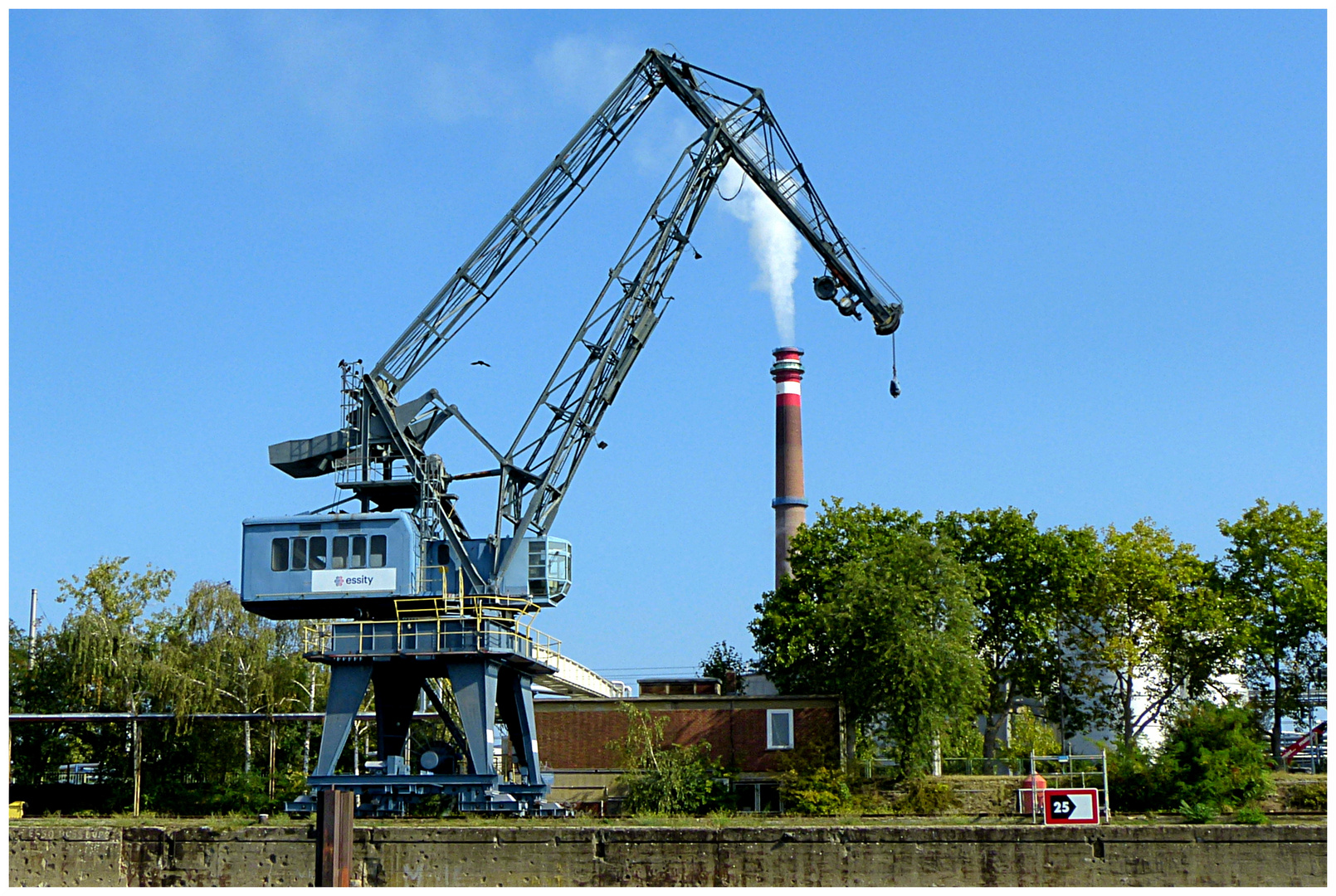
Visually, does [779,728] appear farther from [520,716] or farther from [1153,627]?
[1153,627]

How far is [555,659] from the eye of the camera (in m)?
37.4

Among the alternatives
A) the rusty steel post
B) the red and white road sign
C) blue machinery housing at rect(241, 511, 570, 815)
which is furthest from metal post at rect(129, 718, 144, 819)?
the red and white road sign

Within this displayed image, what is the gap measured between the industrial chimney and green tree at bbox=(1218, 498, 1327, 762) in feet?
61.5

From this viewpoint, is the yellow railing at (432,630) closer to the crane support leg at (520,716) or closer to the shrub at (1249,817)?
the crane support leg at (520,716)

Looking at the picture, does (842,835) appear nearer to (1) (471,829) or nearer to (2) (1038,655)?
(1) (471,829)

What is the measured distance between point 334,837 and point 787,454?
38566mm

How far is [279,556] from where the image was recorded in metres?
31.8

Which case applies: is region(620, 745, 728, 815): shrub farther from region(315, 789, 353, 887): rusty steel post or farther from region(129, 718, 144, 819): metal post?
region(129, 718, 144, 819): metal post

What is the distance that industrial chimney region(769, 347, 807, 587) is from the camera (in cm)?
5791

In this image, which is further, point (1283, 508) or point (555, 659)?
point (1283, 508)

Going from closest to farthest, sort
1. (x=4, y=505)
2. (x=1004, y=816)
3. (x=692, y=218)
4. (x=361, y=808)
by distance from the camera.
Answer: (x=4, y=505), (x=1004, y=816), (x=361, y=808), (x=692, y=218)

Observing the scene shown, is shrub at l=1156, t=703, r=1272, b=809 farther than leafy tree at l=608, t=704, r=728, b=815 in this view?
No

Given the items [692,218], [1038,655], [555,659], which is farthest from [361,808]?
[1038,655]

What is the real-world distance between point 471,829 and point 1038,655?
974 inches
